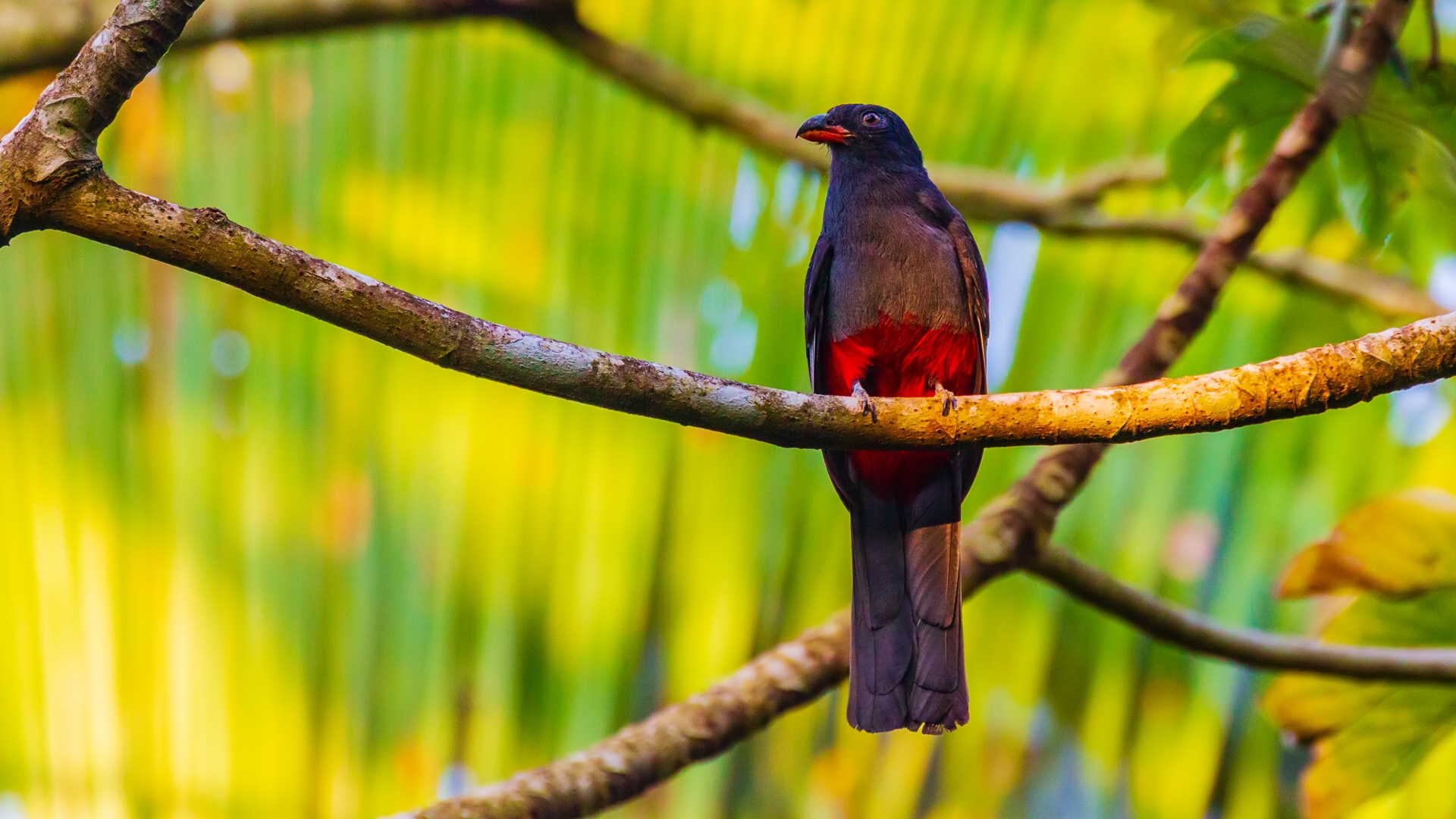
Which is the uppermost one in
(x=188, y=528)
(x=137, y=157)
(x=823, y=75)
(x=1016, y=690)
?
(x=823, y=75)

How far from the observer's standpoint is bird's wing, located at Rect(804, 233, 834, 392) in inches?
149

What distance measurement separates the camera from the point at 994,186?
4375 mm

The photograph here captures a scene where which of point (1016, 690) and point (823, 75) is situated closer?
point (1016, 690)

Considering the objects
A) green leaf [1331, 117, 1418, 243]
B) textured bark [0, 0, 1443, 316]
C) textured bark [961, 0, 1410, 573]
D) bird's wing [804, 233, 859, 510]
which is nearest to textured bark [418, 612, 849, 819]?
textured bark [961, 0, 1410, 573]

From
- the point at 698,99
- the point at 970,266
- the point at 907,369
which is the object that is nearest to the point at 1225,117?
the point at 970,266

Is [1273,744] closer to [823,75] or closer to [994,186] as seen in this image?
[994,186]

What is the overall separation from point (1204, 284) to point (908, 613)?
1264 mm

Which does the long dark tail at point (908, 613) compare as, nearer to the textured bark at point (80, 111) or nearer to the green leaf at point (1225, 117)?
the green leaf at point (1225, 117)

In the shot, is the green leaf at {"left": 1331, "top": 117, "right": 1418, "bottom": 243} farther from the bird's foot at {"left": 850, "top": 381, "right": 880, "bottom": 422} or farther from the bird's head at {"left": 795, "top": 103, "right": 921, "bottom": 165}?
the bird's foot at {"left": 850, "top": 381, "right": 880, "bottom": 422}

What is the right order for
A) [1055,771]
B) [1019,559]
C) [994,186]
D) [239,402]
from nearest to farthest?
[1019,559]
[239,402]
[1055,771]
[994,186]

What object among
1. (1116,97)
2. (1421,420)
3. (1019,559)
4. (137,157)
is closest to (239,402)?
(137,157)

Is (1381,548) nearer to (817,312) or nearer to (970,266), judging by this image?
(970,266)

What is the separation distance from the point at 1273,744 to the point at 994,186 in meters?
2.13

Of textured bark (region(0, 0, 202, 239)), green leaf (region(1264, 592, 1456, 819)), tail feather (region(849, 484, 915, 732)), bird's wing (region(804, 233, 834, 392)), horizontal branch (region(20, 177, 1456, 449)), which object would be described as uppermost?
textured bark (region(0, 0, 202, 239))
